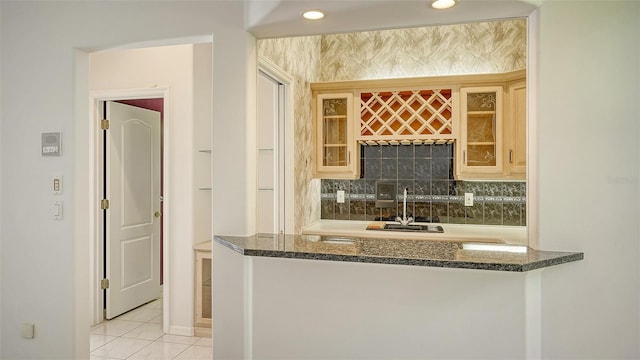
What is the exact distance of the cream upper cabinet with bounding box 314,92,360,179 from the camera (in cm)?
414

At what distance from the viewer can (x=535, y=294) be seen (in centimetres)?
201

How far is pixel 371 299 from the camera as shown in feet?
7.00

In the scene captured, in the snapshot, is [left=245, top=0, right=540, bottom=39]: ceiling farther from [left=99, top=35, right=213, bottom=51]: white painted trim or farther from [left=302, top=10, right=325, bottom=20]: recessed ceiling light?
[left=99, top=35, right=213, bottom=51]: white painted trim

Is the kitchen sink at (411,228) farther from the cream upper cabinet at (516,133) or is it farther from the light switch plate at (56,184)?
the light switch plate at (56,184)

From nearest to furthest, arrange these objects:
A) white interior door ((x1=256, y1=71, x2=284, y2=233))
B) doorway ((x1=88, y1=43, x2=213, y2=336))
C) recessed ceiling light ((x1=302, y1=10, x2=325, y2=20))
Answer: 1. recessed ceiling light ((x1=302, y1=10, x2=325, y2=20))
2. white interior door ((x1=256, y1=71, x2=284, y2=233))
3. doorway ((x1=88, y1=43, x2=213, y2=336))

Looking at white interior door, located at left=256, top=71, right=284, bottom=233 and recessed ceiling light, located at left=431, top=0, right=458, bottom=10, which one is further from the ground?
recessed ceiling light, located at left=431, top=0, right=458, bottom=10

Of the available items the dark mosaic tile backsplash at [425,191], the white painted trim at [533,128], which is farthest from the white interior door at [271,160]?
the white painted trim at [533,128]

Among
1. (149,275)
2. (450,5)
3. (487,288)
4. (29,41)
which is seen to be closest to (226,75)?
(450,5)

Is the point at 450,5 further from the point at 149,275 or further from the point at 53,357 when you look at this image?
the point at 149,275

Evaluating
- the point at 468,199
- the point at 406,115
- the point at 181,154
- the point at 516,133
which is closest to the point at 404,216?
the point at 468,199

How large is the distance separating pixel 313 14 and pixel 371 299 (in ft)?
4.67

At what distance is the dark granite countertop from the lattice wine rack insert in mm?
1955

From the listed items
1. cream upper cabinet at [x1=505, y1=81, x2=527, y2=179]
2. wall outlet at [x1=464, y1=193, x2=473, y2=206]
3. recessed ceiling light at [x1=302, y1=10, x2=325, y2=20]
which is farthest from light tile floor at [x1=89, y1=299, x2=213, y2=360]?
cream upper cabinet at [x1=505, y1=81, x2=527, y2=179]

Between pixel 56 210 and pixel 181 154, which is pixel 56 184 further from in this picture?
pixel 181 154
